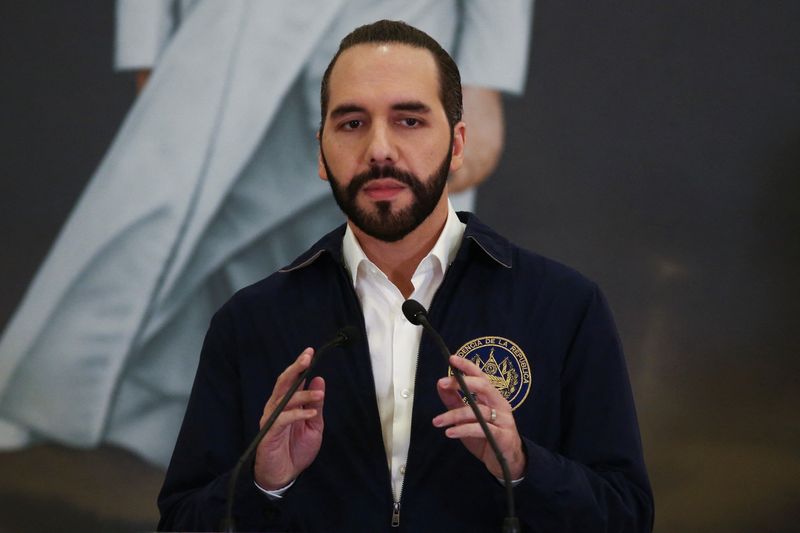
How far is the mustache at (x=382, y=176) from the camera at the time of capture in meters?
1.73

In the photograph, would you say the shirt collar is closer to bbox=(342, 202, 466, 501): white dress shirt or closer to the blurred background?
bbox=(342, 202, 466, 501): white dress shirt

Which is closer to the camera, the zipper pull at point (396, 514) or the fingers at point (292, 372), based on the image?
the fingers at point (292, 372)

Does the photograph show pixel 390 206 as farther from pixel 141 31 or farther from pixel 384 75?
pixel 141 31

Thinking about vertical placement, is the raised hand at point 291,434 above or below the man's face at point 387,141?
below

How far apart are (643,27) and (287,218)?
130 cm

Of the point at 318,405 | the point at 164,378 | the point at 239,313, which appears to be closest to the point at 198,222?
the point at 164,378

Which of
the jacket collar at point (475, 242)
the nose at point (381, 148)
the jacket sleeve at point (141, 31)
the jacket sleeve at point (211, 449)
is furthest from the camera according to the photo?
the jacket sleeve at point (141, 31)

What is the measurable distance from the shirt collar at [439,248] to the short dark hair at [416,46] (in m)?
0.20

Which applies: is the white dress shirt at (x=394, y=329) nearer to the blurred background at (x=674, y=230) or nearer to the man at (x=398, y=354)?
the man at (x=398, y=354)

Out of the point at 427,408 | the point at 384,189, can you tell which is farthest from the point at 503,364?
the point at 384,189

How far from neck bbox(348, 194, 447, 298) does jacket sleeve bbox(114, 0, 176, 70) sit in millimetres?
1659

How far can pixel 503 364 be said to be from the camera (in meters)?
1.74

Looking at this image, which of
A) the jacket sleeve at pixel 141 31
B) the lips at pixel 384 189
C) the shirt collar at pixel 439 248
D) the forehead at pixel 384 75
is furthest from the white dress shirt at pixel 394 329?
the jacket sleeve at pixel 141 31

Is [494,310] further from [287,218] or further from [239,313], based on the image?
[287,218]
